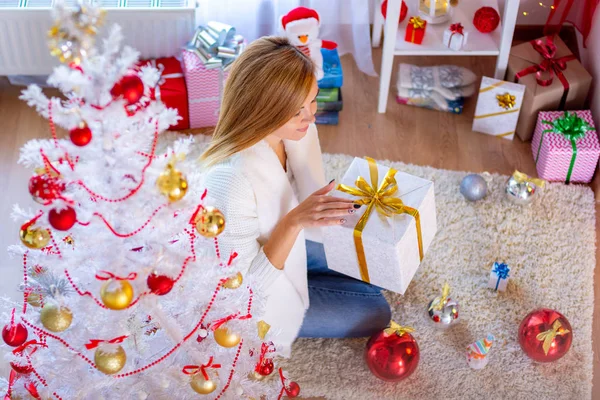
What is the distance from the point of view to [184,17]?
2719 mm

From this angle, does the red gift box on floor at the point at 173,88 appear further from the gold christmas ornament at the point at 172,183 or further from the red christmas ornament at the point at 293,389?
the gold christmas ornament at the point at 172,183

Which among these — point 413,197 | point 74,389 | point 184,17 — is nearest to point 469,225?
point 413,197

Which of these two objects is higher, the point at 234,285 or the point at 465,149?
the point at 234,285

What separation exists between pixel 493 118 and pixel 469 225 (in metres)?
0.49

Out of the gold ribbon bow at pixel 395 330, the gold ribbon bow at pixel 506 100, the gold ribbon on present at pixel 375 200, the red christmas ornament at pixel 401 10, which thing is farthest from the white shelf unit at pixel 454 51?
the gold ribbon bow at pixel 395 330

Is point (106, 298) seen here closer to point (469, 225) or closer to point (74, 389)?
point (74, 389)

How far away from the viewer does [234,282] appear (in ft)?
5.02

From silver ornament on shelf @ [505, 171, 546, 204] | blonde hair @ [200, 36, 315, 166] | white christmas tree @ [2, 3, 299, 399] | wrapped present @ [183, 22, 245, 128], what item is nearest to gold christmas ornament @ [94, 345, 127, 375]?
white christmas tree @ [2, 3, 299, 399]

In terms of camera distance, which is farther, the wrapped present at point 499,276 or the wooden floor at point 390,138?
the wooden floor at point 390,138

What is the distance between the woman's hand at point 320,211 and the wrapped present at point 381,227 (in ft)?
0.25

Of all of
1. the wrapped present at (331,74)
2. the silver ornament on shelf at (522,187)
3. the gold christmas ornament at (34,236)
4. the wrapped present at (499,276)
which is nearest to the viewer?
the gold christmas ornament at (34,236)

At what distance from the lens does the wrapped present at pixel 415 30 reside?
270cm

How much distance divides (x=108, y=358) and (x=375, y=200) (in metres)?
0.74

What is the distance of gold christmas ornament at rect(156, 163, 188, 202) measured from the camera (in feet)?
3.97
